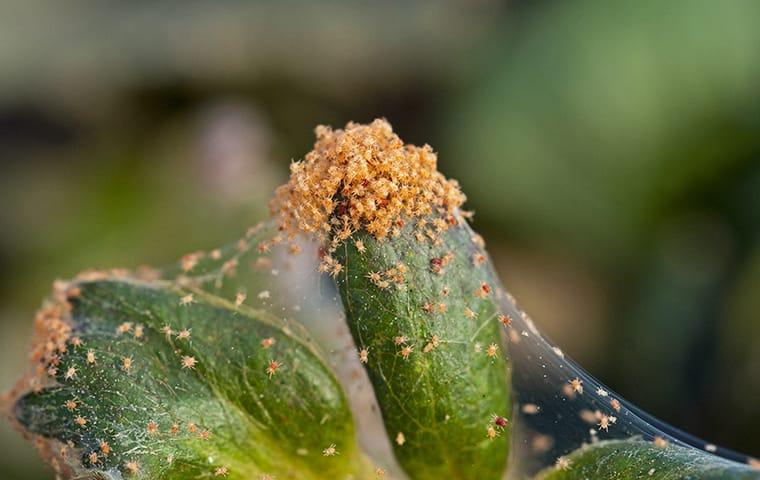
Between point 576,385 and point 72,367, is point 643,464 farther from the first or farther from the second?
point 72,367

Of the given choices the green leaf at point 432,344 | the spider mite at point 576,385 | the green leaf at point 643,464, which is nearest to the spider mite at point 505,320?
the green leaf at point 432,344

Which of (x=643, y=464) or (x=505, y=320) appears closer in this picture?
(x=643, y=464)

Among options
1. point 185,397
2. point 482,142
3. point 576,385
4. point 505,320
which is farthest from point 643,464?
point 482,142

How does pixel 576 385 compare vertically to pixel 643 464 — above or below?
above

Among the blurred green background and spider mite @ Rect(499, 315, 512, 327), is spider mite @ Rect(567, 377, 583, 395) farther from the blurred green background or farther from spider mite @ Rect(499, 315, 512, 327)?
the blurred green background

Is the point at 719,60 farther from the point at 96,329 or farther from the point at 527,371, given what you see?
the point at 96,329

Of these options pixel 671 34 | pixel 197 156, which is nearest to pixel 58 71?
pixel 197 156
